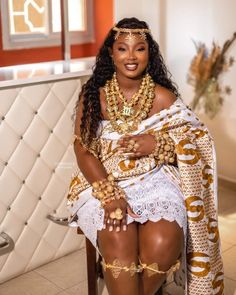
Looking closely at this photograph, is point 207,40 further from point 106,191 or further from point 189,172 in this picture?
point 106,191

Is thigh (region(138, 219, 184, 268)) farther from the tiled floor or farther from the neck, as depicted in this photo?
the tiled floor

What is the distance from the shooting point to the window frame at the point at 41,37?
2623mm

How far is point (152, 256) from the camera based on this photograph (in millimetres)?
1810

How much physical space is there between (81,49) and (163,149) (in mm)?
1296

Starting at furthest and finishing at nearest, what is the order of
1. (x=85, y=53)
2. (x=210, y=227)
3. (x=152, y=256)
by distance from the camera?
(x=85, y=53), (x=210, y=227), (x=152, y=256)

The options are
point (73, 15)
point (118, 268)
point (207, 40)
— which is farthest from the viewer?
point (207, 40)

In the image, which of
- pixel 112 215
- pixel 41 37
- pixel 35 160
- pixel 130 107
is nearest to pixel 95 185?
pixel 112 215

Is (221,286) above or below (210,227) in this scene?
below

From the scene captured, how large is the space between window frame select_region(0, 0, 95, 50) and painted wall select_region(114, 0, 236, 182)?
60 centimetres

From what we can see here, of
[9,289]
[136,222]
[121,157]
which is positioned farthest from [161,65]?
[9,289]

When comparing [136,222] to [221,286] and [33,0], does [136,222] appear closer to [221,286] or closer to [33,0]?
[221,286]

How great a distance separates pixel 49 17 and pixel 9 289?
4.91 feet

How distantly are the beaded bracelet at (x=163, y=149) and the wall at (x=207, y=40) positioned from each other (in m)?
1.85

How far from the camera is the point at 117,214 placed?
183cm
